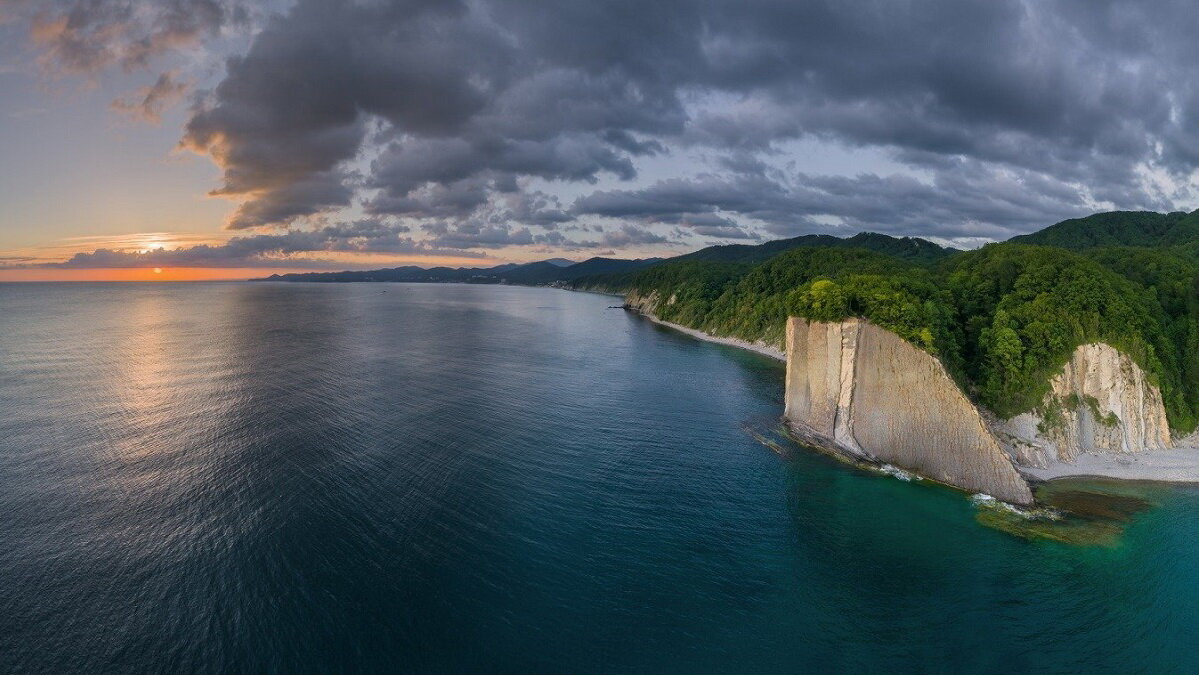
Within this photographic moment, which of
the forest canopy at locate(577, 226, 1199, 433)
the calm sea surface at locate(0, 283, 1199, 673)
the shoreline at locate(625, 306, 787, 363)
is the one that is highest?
the forest canopy at locate(577, 226, 1199, 433)

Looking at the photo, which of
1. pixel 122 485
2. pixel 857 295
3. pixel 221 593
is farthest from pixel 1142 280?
pixel 122 485

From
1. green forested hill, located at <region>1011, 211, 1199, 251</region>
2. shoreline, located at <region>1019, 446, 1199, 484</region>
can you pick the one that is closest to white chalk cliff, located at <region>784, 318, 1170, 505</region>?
shoreline, located at <region>1019, 446, 1199, 484</region>

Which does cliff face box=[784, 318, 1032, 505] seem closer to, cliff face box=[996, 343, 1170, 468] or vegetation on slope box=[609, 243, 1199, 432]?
vegetation on slope box=[609, 243, 1199, 432]

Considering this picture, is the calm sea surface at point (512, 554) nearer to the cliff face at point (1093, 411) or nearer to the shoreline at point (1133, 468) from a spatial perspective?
the shoreline at point (1133, 468)

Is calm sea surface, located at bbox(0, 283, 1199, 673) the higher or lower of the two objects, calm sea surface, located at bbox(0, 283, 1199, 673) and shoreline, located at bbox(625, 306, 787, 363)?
the lower

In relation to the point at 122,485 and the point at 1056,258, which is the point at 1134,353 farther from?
the point at 122,485

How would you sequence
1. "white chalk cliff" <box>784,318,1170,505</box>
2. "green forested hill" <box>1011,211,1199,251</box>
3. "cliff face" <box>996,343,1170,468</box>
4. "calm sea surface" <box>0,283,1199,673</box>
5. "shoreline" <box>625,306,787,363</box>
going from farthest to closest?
1. "green forested hill" <box>1011,211,1199,251</box>
2. "shoreline" <box>625,306,787,363</box>
3. "cliff face" <box>996,343,1170,468</box>
4. "white chalk cliff" <box>784,318,1170,505</box>
5. "calm sea surface" <box>0,283,1199,673</box>
